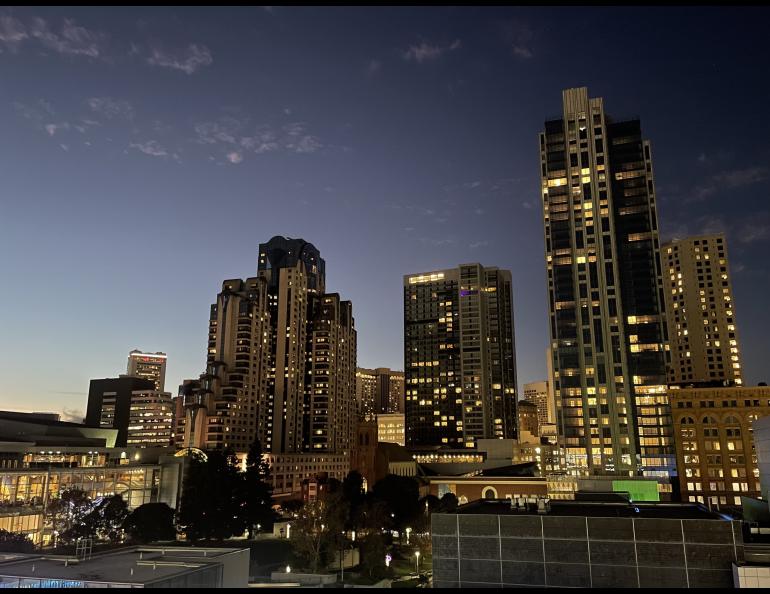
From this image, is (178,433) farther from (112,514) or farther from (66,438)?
(112,514)

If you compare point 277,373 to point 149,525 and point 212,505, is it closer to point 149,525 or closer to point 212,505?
point 212,505

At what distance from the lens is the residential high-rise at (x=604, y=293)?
382 ft

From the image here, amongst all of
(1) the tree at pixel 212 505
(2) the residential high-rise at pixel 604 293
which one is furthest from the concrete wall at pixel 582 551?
(2) the residential high-rise at pixel 604 293

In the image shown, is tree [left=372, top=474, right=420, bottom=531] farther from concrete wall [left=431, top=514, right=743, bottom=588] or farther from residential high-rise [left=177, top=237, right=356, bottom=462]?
residential high-rise [left=177, top=237, right=356, bottom=462]

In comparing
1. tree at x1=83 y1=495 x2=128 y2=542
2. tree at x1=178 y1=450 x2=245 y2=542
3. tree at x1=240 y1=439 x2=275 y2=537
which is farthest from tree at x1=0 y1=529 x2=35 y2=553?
tree at x1=240 y1=439 x2=275 y2=537

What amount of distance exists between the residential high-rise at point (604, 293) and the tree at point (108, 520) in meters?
80.4

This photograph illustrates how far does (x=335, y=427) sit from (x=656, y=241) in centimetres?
10007

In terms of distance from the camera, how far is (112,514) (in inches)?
2704

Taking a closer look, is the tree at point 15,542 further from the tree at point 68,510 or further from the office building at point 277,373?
the office building at point 277,373

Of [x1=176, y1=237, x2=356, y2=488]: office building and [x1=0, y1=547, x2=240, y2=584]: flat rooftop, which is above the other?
[x1=176, y1=237, x2=356, y2=488]: office building

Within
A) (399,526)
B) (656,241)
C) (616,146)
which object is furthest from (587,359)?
(399,526)

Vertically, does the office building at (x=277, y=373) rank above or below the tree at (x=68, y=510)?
above

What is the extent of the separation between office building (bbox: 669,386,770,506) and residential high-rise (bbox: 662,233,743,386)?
56616 millimetres

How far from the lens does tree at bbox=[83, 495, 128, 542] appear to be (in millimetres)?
66938
